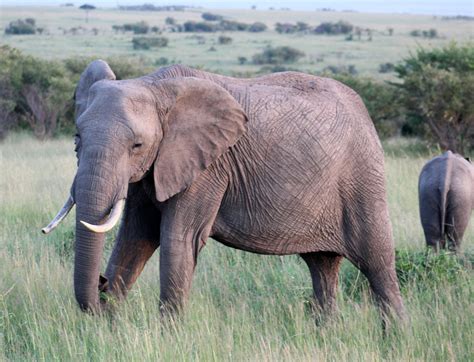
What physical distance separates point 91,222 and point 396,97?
1388 cm

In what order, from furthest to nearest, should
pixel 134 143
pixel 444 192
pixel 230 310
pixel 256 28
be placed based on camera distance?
pixel 256 28
pixel 444 192
pixel 230 310
pixel 134 143

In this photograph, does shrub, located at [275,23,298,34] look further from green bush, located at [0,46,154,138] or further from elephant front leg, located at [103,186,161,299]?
elephant front leg, located at [103,186,161,299]

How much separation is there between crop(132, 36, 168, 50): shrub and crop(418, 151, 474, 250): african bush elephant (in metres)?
42.3

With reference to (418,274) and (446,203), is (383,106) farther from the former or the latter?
(418,274)

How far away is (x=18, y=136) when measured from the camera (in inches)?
698

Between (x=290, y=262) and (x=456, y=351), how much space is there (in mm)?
2316

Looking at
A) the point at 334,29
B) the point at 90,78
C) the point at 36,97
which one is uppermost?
the point at 90,78

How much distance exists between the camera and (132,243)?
220 inches

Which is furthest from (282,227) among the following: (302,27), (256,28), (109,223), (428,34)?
(302,27)

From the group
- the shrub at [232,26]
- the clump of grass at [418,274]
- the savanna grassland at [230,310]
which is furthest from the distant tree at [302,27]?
the clump of grass at [418,274]

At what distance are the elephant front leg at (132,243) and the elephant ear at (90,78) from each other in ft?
2.07

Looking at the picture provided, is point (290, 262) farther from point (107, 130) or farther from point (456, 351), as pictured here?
point (107, 130)

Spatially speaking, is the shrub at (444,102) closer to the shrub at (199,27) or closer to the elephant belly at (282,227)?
the elephant belly at (282,227)

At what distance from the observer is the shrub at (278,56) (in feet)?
141
